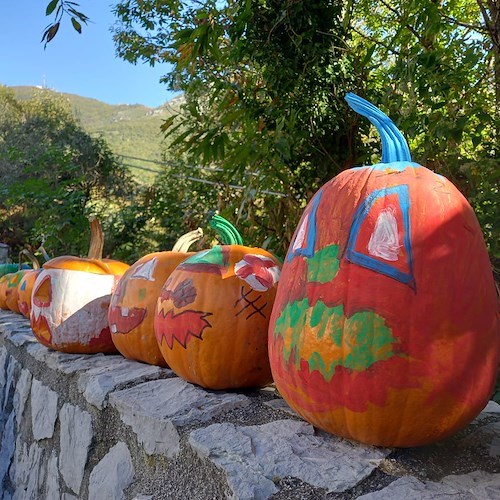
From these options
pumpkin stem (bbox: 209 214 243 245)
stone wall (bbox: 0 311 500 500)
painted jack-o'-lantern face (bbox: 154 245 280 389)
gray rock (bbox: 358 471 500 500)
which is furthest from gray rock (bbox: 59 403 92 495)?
gray rock (bbox: 358 471 500 500)

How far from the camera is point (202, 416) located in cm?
128

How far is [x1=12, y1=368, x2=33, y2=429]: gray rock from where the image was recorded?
2.36 meters

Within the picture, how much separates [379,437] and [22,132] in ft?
41.9

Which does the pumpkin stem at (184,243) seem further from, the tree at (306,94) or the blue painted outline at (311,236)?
the blue painted outline at (311,236)

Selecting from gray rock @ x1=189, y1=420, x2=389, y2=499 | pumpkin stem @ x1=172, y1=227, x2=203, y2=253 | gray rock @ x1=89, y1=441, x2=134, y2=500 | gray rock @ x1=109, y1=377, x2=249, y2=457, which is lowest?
gray rock @ x1=89, y1=441, x2=134, y2=500

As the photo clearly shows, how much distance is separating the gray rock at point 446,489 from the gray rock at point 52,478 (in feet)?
4.62

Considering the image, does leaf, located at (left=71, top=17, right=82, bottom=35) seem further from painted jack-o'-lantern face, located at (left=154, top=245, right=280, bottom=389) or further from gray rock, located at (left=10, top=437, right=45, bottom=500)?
gray rock, located at (left=10, top=437, right=45, bottom=500)

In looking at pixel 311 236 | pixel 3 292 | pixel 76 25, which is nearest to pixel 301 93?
pixel 76 25

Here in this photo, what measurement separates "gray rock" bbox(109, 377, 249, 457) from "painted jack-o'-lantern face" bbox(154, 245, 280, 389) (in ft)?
0.21

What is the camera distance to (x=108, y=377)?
173cm

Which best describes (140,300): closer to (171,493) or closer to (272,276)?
(272,276)

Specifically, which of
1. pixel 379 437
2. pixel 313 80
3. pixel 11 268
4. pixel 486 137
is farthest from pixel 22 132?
pixel 379 437

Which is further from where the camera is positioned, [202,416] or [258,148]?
[258,148]

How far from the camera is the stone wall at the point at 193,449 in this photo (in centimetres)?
92
